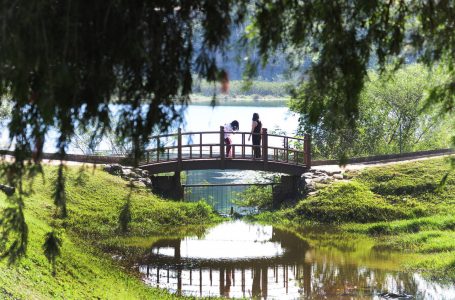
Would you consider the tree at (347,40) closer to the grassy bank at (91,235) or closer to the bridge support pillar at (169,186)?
the grassy bank at (91,235)

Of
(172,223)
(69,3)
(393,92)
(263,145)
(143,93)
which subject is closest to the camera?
(69,3)

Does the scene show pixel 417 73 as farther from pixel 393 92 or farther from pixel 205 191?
pixel 205 191

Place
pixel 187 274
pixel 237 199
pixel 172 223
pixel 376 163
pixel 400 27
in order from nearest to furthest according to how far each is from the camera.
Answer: pixel 400 27 < pixel 187 274 < pixel 172 223 < pixel 376 163 < pixel 237 199

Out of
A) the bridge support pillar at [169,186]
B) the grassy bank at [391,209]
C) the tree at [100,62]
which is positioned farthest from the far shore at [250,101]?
the tree at [100,62]

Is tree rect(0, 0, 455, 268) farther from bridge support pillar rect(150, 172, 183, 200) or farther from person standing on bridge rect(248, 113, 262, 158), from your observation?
person standing on bridge rect(248, 113, 262, 158)

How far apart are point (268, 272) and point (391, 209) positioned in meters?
7.01

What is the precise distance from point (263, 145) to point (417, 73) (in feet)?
46.2

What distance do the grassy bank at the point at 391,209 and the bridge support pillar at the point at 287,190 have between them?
1.18m

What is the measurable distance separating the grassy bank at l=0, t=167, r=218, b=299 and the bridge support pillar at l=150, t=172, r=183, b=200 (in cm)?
139

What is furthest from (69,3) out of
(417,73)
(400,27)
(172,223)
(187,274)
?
(417,73)

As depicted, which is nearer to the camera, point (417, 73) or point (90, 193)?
point (90, 193)

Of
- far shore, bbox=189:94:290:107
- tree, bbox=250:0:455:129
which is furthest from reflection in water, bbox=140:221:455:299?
far shore, bbox=189:94:290:107

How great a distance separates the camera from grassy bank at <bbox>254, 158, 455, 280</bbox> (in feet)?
73.0

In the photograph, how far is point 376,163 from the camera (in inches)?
1163
